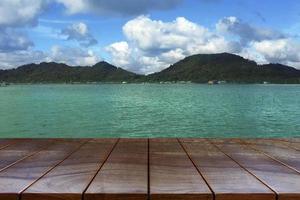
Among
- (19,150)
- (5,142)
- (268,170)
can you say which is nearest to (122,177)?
(268,170)

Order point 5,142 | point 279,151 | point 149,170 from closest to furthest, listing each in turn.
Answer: point 149,170 < point 279,151 < point 5,142

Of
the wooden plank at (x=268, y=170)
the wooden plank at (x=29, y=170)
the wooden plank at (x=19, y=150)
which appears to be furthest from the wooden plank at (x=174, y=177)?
the wooden plank at (x=19, y=150)

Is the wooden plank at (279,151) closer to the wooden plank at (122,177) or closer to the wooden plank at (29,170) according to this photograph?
the wooden plank at (122,177)

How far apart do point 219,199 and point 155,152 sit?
1.98 metres

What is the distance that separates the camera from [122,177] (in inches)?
146

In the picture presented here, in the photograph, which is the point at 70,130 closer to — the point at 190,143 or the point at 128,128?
the point at 128,128

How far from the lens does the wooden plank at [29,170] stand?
3.31 metres

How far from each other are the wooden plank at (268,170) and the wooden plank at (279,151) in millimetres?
114

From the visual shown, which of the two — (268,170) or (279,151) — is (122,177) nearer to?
(268,170)

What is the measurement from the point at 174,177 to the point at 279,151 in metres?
2.02

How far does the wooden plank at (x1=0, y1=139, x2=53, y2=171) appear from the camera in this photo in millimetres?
4551

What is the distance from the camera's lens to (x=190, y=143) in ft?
19.3

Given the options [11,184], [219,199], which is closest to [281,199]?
[219,199]

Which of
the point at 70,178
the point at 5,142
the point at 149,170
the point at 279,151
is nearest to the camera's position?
the point at 70,178
